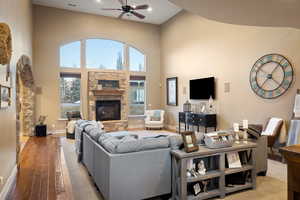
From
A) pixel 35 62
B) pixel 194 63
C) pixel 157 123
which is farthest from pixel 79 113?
Answer: pixel 194 63

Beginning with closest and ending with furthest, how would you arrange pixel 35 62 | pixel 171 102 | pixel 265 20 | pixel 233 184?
pixel 265 20, pixel 233 184, pixel 35 62, pixel 171 102

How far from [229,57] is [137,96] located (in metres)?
4.56

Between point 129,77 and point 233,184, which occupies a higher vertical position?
point 129,77

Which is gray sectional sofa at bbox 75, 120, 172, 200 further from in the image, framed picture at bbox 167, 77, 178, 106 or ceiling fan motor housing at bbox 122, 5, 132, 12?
framed picture at bbox 167, 77, 178, 106

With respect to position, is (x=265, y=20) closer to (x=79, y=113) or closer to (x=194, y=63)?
(x=194, y=63)

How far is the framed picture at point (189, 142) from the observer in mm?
2549

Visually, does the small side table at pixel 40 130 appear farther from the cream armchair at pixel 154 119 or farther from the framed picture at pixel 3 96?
the framed picture at pixel 3 96

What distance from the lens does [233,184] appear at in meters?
2.95

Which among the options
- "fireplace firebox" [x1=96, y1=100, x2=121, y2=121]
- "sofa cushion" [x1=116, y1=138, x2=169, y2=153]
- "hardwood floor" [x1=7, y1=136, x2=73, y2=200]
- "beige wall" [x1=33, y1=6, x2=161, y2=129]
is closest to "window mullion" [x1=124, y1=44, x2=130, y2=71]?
"beige wall" [x1=33, y1=6, x2=161, y2=129]

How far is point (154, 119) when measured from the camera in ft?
28.0

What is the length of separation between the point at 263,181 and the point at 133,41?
7499 millimetres

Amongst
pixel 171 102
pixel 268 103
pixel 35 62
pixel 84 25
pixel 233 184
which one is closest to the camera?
pixel 233 184

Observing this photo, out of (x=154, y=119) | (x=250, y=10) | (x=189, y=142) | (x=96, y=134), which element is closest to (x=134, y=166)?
(x=189, y=142)

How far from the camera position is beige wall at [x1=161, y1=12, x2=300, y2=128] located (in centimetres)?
463
